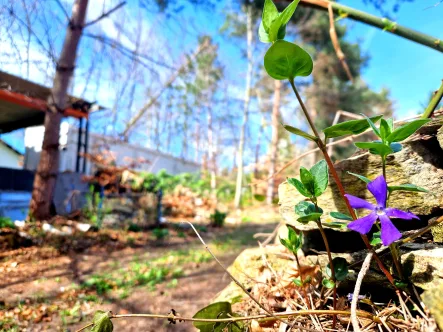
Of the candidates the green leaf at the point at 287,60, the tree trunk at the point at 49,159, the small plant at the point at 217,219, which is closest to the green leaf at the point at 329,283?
the green leaf at the point at 287,60

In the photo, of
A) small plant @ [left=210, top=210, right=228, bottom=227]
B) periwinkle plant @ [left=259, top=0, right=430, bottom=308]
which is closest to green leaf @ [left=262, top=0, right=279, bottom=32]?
periwinkle plant @ [left=259, top=0, right=430, bottom=308]

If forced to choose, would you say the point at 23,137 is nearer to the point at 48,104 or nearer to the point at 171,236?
the point at 48,104

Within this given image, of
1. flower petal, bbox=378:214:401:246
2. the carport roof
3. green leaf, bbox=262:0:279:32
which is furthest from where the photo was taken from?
the carport roof

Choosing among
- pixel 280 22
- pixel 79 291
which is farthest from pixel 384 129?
pixel 79 291

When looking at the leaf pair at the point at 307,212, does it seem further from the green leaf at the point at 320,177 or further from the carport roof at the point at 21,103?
the carport roof at the point at 21,103

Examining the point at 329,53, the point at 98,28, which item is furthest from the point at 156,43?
the point at 329,53

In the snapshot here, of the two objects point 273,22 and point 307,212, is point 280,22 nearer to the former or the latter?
point 273,22

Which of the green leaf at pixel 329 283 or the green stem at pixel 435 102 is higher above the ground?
the green stem at pixel 435 102

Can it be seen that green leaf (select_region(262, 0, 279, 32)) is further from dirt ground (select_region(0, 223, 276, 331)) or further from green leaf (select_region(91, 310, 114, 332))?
dirt ground (select_region(0, 223, 276, 331))
